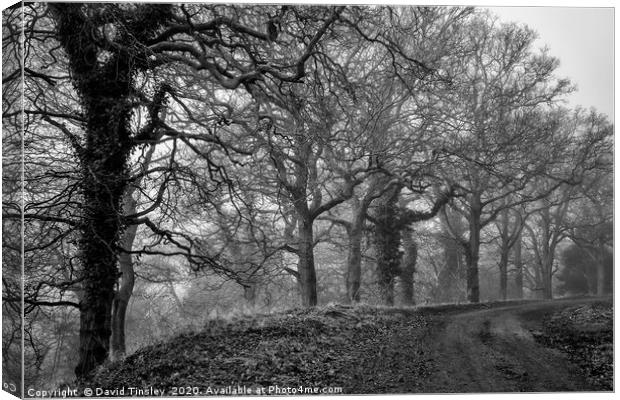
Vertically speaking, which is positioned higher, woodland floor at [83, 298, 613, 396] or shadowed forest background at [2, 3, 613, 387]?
shadowed forest background at [2, 3, 613, 387]

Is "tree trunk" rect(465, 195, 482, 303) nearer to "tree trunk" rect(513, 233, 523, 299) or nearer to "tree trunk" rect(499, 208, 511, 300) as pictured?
"tree trunk" rect(499, 208, 511, 300)

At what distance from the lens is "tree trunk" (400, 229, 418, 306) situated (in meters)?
6.23

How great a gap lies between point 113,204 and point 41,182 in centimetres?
70

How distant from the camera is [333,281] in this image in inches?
238

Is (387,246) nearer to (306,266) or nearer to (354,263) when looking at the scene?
(354,263)

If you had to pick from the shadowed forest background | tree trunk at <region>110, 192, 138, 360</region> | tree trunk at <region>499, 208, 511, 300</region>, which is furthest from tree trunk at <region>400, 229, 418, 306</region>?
tree trunk at <region>110, 192, 138, 360</region>

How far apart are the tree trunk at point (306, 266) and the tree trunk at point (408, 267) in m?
1.08

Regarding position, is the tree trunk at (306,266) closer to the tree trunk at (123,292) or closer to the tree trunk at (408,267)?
the tree trunk at (408,267)

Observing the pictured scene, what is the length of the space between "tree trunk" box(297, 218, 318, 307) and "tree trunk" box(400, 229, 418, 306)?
42.7 inches

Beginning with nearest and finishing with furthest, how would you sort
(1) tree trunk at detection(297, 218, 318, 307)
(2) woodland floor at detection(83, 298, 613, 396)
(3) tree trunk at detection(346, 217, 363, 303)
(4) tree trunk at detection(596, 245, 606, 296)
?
1. (2) woodland floor at detection(83, 298, 613, 396)
2. (4) tree trunk at detection(596, 245, 606, 296)
3. (1) tree trunk at detection(297, 218, 318, 307)
4. (3) tree trunk at detection(346, 217, 363, 303)

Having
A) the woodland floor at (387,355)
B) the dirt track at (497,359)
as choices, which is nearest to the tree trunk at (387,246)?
the woodland floor at (387,355)

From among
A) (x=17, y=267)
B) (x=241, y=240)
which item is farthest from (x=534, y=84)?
(x=17, y=267)

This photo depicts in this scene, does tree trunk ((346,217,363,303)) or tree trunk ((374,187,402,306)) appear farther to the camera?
tree trunk ((374,187,402,306))

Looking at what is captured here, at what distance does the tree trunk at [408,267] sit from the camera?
623 centimetres
